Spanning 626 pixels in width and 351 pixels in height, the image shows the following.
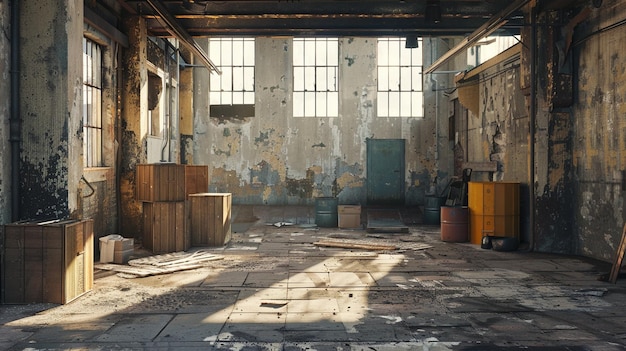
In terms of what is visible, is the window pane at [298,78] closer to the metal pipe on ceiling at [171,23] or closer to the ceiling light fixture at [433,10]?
the metal pipe on ceiling at [171,23]

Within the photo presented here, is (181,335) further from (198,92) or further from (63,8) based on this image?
(198,92)

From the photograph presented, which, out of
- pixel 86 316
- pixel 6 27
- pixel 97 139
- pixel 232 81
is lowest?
pixel 86 316

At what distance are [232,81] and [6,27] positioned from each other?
1062 centimetres

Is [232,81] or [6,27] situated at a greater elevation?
[232,81]

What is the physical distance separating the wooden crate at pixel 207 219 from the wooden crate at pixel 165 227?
1.90ft

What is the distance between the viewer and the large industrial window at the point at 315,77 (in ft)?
56.7

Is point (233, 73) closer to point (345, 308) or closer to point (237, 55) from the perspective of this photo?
point (237, 55)

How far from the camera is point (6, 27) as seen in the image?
22.5ft

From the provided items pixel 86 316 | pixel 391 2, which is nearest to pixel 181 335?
pixel 86 316

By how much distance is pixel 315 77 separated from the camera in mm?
17328

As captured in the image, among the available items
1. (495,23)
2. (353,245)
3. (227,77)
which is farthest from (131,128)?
(495,23)

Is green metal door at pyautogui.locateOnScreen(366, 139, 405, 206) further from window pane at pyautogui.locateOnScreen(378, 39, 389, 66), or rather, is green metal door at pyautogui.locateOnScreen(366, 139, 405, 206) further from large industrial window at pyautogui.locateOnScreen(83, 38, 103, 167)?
large industrial window at pyautogui.locateOnScreen(83, 38, 103, 167)

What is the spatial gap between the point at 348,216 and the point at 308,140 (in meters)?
3.57

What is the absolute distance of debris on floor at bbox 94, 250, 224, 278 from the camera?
8227 millimetres
